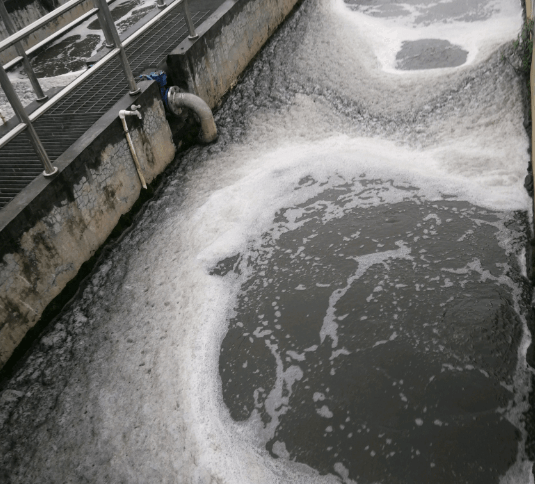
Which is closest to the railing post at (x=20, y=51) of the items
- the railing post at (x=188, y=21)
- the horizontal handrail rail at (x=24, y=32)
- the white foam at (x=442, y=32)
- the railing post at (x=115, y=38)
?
the railing post at (x=115, y=38)

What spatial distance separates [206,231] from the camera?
437 cm

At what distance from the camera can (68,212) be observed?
3.69 meters

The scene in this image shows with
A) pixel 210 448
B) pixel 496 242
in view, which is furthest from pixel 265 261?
pixel 496 242

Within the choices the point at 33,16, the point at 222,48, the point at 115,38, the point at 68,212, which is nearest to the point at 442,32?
the point at 222,48

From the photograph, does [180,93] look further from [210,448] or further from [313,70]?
[210,448]

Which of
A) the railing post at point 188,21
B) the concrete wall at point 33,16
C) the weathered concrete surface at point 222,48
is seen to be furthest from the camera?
→ the concrete wall at point 33,16

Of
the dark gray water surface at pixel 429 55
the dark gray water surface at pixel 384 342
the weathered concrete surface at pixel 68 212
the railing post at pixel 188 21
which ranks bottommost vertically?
the dark gray water surface at pixel 384 342

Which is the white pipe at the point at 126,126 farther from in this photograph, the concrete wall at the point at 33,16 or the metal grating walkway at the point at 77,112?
the concrete wall at the point at 33,16

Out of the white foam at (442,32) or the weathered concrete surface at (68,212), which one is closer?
the weathered concrete surface at (68,212)

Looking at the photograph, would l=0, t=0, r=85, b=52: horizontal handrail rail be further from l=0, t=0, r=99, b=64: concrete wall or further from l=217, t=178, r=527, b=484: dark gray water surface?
l=0, t=0, r=99, b=64: concrete wall

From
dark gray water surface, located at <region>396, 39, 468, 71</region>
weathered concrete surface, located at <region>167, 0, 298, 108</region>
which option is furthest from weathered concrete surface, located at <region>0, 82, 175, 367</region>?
dark gray water surface, located at <region>396, 39, 468, 71</region>

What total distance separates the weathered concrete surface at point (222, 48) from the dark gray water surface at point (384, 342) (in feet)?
7.12

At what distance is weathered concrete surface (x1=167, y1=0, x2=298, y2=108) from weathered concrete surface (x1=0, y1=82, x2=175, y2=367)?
779mm

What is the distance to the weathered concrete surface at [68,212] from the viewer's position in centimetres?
325
